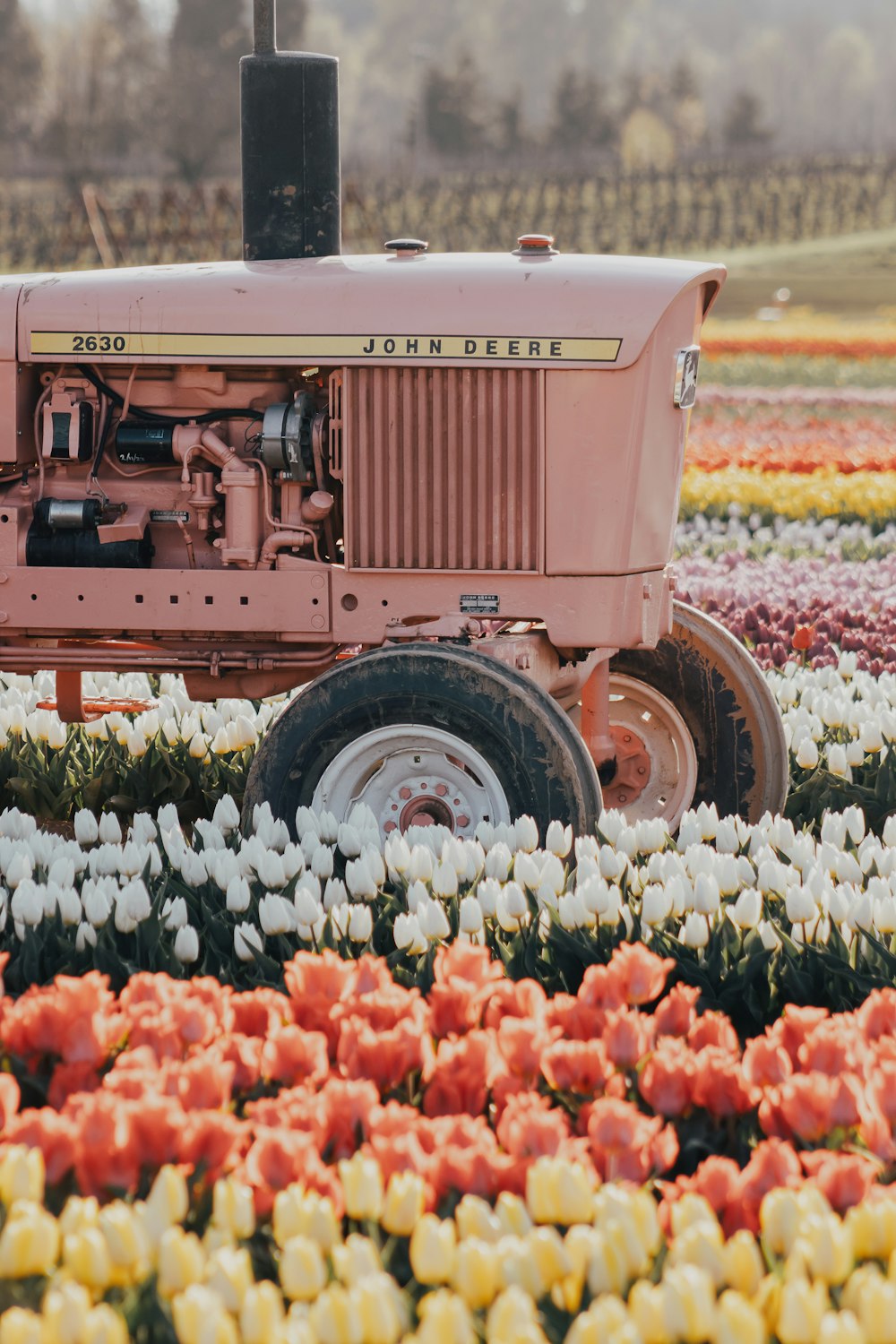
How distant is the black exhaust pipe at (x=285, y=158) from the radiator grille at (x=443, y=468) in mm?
521

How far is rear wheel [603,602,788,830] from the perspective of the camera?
527 cm

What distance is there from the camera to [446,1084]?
2.83 metres

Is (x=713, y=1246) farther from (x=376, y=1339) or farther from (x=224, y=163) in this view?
(x=224, y=163)

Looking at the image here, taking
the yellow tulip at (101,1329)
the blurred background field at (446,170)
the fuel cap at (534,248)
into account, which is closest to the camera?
the yellow tulip at (101,1329)

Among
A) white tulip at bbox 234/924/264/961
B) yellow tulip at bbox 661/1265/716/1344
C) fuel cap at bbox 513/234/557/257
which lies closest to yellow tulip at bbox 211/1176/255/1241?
yellow tulip at bbox 661/1265/716/1344

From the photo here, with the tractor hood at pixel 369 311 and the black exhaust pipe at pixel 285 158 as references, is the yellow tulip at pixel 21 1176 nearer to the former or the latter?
the tractor hood at pixel 369 311

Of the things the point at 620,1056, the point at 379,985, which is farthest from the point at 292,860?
the point at 620,1056

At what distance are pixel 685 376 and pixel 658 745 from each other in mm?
1208

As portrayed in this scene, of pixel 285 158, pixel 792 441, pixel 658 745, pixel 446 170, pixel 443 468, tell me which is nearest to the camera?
pixel 443 468

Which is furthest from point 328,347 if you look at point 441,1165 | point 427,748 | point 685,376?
point 441,1165

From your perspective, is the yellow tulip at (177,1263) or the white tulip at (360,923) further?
the white tulip at (360,923)

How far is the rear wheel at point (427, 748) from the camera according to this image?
14.3 feet

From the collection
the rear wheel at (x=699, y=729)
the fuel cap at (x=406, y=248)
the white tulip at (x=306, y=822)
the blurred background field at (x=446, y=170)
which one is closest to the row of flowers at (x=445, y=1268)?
the white tulip at (x=306, y=822)

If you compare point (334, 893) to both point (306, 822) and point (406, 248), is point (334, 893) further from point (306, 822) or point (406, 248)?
point (406, 248)
